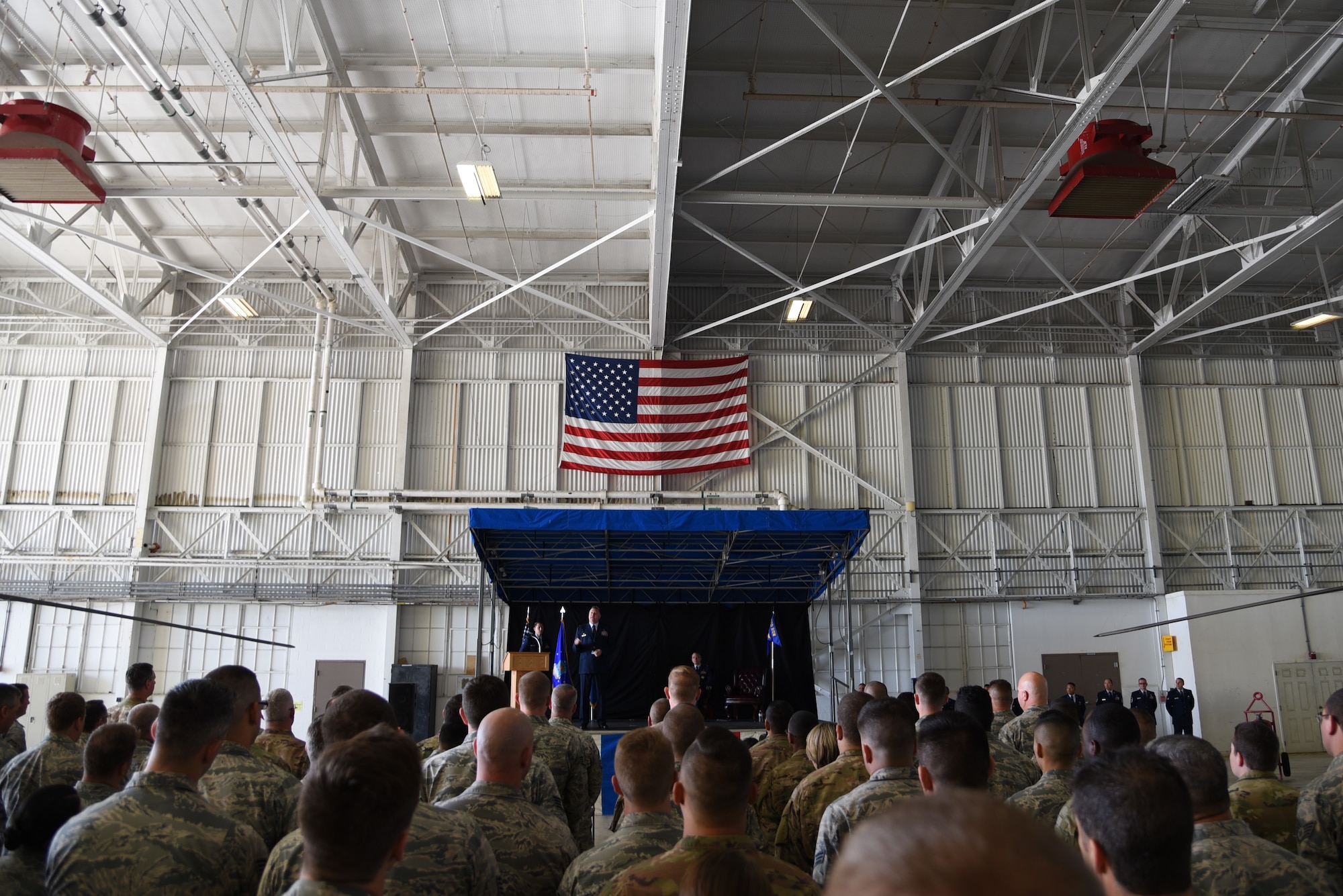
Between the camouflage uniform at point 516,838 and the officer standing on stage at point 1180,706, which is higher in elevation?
the camouflage uniform at point 516,838

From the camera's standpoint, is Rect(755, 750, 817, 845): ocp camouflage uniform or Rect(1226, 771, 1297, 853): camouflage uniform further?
Rect(755, 750, 817, 845): ocp camouflage uniform

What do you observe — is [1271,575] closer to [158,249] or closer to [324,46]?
[324,46]

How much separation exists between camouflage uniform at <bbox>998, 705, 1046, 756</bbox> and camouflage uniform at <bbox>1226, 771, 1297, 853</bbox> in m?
1.82

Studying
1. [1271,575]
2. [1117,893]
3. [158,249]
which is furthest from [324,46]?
[1271,575]

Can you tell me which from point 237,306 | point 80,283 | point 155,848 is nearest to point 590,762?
point 155,848

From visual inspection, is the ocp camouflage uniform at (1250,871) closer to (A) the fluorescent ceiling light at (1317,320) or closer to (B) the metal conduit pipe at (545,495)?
(B) the metal conduit pipe at (545,495)

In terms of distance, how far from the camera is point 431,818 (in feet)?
8.98

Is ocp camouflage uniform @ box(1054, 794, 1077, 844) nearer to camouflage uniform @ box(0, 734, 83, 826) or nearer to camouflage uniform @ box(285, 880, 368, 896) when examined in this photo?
camouflage uniform @ box(285, 880, 368, 896)

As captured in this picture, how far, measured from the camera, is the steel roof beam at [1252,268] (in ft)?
47.9

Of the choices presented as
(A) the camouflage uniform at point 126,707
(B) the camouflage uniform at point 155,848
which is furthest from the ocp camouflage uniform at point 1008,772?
(A) the camouflage uniform at point 126,707

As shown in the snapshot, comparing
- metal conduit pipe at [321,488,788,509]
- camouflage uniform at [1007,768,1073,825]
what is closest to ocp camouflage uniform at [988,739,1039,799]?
camouflage uniform at [1007,768,1073,825]

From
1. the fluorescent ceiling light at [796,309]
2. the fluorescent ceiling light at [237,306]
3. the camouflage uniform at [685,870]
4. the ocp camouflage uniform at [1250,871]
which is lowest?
the ocp camouflage uniform at [1250,871]

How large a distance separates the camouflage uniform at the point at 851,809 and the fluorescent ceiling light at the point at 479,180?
916 centimetres

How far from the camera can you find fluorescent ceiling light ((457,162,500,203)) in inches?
431
